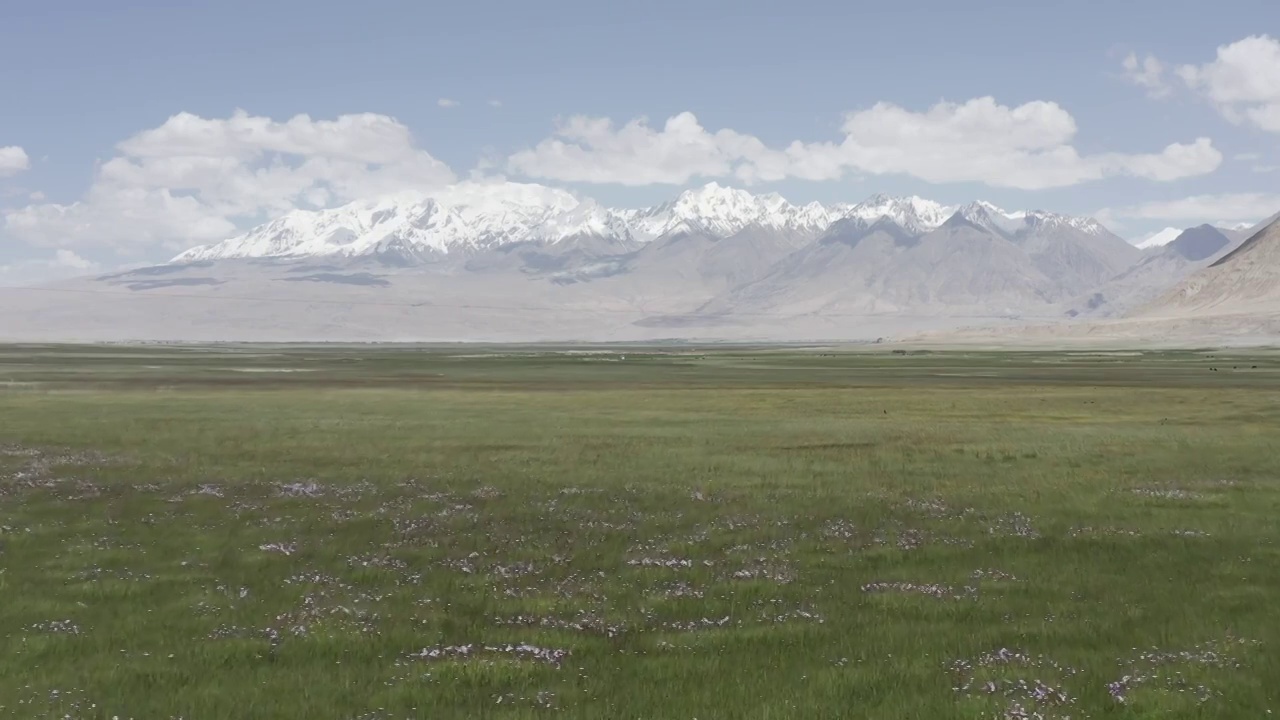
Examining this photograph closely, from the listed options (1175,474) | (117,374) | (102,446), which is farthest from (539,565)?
(117,374)

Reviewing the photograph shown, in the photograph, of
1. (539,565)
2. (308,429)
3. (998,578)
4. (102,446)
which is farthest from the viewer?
(308,429)

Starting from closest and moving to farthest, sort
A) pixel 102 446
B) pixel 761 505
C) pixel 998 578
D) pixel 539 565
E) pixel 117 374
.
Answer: pixel 998 578, pixel 539 565, pixel 761 505, pixel 102 446, pixel 117 374

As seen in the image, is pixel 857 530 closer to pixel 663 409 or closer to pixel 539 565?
pixel 539 565

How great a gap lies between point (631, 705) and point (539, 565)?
8082mm

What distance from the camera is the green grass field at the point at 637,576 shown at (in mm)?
12641

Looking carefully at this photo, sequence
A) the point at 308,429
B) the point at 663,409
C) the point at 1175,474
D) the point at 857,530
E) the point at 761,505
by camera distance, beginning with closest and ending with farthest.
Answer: the point at 857,530, the point at 761,505, the point at 1175,474, the point at 308,429, the point at 663,409

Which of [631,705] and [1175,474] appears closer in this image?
[631,705]

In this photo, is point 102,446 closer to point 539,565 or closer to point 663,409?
point 539,565

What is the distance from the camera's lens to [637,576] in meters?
19.0

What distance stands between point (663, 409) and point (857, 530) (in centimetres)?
4187

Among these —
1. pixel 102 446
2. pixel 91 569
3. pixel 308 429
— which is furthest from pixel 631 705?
pixel 308 429

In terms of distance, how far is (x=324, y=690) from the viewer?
12.7m

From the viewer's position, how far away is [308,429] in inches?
1940

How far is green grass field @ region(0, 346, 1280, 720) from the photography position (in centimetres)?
1264
